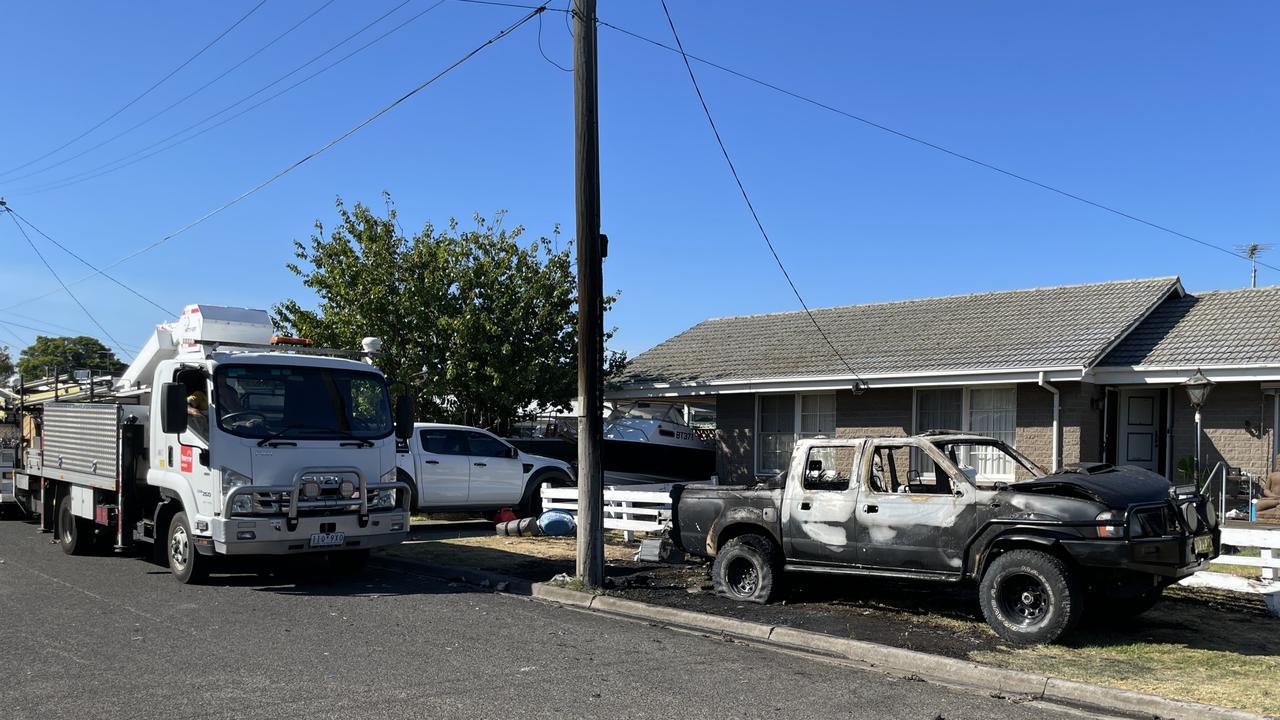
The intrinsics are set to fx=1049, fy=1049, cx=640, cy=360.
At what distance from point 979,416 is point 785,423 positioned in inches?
151

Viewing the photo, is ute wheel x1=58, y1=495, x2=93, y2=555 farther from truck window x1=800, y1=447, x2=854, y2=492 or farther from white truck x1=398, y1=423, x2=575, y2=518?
truck window x1=800, y1=447, x2=854, y2=492

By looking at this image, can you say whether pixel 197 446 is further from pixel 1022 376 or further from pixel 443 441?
pixel 1022 376

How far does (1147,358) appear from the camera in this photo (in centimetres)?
1645

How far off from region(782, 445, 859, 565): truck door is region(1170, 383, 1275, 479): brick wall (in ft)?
29.7

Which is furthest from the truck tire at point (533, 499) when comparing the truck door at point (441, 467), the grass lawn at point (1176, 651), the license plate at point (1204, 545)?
the license plate at point (1204, 545)

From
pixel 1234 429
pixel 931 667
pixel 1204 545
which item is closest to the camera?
pixel 931 667

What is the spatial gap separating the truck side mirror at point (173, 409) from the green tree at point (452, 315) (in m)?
9.48

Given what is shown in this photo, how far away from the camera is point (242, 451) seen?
10.8 metres

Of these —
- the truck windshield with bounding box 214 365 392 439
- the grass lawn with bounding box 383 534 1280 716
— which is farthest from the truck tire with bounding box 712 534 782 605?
the truck windshield with bounding box 214 365 392 439

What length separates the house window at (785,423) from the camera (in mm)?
19641

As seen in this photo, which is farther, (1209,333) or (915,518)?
(1209,333)

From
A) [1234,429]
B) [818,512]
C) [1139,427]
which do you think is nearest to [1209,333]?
[1234,429]

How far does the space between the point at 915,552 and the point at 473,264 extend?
14.3 m

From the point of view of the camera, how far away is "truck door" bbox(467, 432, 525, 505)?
56.5 feet
